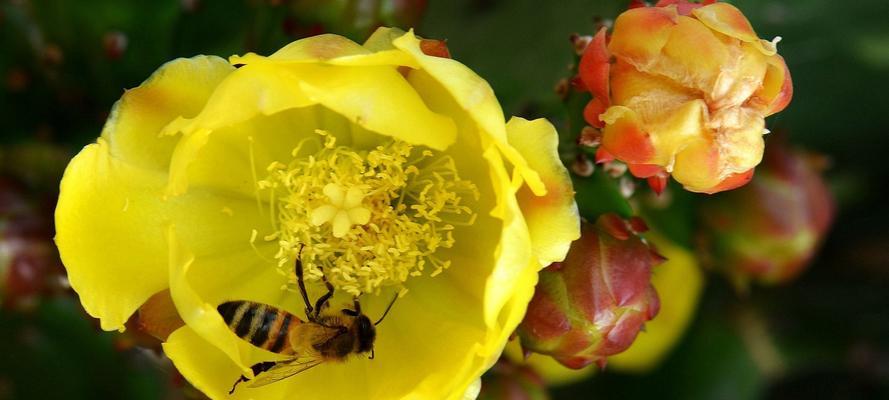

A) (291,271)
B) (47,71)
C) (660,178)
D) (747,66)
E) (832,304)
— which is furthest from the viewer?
(832,304)

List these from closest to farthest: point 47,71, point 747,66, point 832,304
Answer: point 747,66
point 47,71
point 832,304

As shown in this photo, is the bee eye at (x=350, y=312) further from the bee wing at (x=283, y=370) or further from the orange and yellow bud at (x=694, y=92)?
the orange and yellow bud at (x=694, y=92)

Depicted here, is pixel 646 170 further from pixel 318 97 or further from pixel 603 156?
pixel 318 97

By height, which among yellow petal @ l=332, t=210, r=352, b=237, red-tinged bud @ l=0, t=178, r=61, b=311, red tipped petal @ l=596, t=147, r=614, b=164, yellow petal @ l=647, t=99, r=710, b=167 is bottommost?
red-tinged bud @ l=0, t=178, r=61, b=311

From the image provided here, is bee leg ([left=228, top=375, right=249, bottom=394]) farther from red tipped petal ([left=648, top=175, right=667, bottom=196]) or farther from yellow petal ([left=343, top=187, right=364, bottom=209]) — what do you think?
red tipped petal ([left=648, top=175, right=667, bottom=196])

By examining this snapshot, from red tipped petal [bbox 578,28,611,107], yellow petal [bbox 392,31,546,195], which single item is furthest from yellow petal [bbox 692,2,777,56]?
yellow petal [bbox 392,31,546,195]

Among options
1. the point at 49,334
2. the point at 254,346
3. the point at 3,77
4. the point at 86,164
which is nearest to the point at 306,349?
the point at 254,346

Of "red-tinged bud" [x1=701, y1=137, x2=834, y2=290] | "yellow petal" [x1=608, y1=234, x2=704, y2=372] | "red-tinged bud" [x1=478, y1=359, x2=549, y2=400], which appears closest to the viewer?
"red-tinged bud" [x1=478, y1=359, x2=549, y2=400]

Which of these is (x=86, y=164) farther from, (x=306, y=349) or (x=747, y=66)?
(x=747, y=66)
